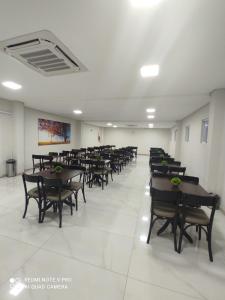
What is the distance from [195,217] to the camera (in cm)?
199

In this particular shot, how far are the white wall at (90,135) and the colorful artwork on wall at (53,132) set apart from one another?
220 cm

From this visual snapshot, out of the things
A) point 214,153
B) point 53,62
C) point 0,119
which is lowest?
point 214,153

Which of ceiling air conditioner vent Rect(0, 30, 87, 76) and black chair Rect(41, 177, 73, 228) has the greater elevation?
ceiling air conditioner vent Rect(0, 30, 87, 76)

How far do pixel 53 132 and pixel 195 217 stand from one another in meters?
6.95

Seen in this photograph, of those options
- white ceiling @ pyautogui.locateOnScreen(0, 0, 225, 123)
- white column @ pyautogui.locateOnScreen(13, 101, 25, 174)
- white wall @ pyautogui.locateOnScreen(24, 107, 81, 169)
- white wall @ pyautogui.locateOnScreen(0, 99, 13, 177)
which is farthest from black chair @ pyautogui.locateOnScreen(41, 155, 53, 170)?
white ceiling @ pyautogui.locateOnScreen(0, 0, 225, 123)

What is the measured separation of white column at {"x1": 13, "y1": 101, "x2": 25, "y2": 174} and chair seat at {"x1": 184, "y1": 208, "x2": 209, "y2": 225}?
528cm

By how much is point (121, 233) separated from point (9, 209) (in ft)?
7.04

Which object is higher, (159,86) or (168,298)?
(159,86)

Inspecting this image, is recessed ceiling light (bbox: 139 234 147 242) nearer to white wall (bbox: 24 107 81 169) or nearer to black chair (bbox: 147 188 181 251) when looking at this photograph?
black chair (bbox: 147 188 181 251)

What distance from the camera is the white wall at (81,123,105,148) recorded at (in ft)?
36.4

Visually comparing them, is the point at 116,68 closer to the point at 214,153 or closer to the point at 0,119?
the point at 214,153

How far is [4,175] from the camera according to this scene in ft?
16.4

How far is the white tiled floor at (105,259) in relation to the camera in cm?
144

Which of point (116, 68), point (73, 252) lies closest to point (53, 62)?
point (116, 68)
